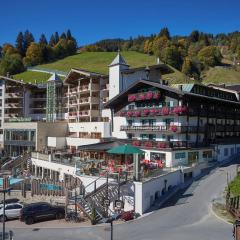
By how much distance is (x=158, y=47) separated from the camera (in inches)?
6299

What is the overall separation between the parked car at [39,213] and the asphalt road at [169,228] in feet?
5.56

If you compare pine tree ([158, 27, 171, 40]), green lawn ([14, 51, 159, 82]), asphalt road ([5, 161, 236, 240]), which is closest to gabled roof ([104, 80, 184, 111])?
→ asphalt road ([5, 161, 236, 240])

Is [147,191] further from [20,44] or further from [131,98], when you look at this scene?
[20,44]

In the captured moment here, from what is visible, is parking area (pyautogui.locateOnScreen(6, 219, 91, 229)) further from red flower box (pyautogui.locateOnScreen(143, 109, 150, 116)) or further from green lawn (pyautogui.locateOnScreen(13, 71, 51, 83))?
green lawn (pyautogui.locateOnScreen(13, 71, 51, 83))

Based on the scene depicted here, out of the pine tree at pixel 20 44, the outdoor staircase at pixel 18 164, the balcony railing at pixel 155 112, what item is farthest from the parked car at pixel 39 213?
the pine tree at pixel 20 44

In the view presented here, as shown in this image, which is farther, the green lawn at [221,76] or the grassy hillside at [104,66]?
the grassy hillside at [104,66]

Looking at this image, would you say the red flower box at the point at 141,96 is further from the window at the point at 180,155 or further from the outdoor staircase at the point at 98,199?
the outdoor staircase at the point at 98,199

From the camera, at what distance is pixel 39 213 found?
3541cm

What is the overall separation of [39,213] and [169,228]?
38.2 ft

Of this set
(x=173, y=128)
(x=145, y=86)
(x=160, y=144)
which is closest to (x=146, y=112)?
(x=145, y=86)

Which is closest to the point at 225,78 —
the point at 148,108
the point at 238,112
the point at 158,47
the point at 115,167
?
the point at 158,47

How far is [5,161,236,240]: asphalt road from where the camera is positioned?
1166 inches

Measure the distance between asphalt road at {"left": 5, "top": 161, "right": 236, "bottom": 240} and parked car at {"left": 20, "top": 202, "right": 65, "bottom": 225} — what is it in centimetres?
170

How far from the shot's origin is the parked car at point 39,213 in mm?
35125
